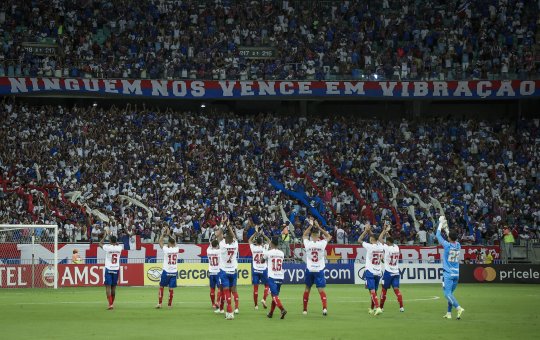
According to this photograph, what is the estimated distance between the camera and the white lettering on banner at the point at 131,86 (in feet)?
182

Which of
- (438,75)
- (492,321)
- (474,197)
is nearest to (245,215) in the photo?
(474,197)

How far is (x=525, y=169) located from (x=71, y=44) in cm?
3015

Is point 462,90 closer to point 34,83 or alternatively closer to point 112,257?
point 34,83

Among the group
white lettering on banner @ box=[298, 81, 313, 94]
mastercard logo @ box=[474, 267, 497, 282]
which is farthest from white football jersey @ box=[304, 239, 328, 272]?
white lettering on banner @ box=[298, 81, 313, 94]

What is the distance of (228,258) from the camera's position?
25.9m

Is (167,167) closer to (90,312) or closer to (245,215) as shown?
(245,215)

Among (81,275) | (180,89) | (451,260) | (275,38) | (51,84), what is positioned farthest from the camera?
(275,38)

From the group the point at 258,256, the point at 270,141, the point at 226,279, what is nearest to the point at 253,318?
the point at 226,279

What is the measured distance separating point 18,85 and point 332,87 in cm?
2000

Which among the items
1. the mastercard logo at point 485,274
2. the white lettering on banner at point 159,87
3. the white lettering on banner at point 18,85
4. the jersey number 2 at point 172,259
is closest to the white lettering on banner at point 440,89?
the mastercard logo at point 485,274

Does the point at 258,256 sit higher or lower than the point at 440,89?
lower

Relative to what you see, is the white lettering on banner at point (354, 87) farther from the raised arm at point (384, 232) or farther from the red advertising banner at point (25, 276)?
the raised arm at point (384, 232)

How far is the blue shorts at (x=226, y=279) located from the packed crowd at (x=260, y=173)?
19.6m

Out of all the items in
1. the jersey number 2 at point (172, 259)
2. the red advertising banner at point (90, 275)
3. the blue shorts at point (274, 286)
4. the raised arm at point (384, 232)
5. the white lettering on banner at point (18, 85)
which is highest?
the white lettering on banner at point (18, 85)
